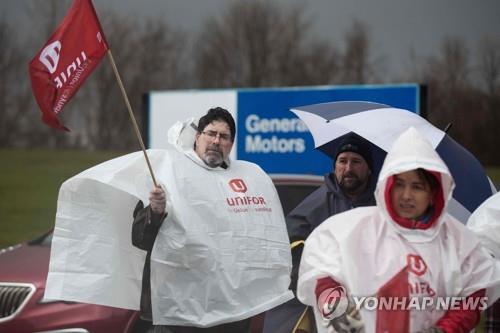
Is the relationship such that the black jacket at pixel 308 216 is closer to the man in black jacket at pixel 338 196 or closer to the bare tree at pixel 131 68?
the man in black jacket at pixel 338 196

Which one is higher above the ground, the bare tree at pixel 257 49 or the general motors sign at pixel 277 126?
the bare tree at pixel 257 49

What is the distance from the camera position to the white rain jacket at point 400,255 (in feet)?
9.29

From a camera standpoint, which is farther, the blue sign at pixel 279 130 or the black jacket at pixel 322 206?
the blue sign at pixel 279 130

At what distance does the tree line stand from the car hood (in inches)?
355

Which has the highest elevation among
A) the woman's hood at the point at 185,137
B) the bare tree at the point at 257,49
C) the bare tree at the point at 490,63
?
the bare tree at the point at 257,49

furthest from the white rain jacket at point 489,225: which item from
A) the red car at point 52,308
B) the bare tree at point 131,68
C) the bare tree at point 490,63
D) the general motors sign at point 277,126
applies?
the bare tree at point 131,68

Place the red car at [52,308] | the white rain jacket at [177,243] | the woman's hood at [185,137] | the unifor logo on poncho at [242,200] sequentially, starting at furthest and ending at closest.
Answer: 1. the red car at [52,308]
2. the woman's hood at [185,137]
3. the unifor logo on poncho at [242,200]
4. the white rain jacket at [177,243]

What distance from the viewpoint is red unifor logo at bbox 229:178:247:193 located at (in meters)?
4.13

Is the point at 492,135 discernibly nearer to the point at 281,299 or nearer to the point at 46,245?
the point at 46,245

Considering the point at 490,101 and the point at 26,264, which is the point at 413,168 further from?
the point at 490,101

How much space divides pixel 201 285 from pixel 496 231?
1.27 m

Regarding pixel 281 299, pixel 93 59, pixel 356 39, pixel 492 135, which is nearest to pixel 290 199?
pixel 281 299

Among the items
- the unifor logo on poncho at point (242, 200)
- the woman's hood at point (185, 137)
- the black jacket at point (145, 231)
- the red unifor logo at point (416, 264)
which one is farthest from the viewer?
the woman's hood at point (185, 137)

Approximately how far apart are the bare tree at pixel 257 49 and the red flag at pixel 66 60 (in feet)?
39.1
